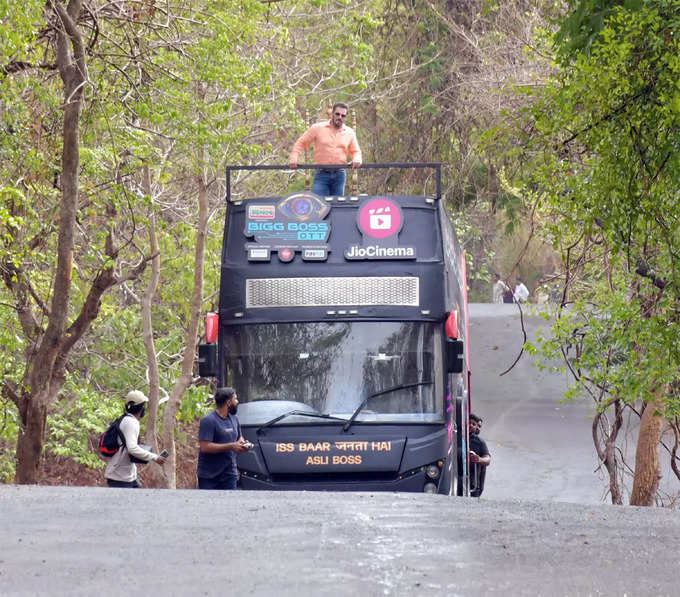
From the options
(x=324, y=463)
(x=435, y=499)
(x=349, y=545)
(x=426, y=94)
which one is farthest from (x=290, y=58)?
(x=349, y=545)

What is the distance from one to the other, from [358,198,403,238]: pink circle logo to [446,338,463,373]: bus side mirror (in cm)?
127

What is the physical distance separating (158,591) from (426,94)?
18.1 m

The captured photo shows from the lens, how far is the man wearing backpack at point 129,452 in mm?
11406

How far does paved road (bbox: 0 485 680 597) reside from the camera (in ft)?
20.7

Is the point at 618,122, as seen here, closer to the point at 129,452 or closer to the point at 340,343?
the point at 340,343

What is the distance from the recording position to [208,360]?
11.9m

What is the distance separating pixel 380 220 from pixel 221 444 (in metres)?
2.81

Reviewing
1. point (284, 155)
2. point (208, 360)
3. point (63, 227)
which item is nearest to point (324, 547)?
point (208, 360)

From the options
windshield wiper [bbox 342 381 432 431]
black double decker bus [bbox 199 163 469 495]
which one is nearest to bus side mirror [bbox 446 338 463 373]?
black double decker bus [bbox 199 163 469 495]

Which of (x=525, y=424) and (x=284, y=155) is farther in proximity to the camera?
(x=525, y=424)

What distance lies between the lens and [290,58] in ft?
75.6

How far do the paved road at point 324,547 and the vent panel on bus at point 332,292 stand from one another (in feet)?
8.05

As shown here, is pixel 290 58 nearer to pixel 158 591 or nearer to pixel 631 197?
pixel 631 197

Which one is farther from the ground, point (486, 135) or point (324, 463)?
point (486, 135)
